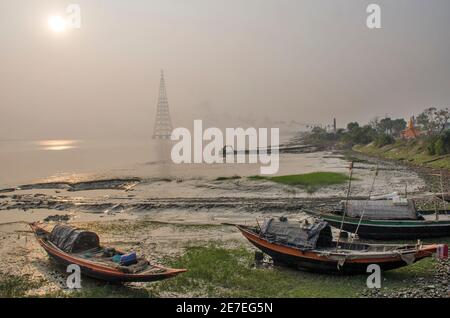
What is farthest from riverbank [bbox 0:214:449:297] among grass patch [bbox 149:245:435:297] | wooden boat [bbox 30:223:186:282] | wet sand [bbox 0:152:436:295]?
wooden boat [bbox 30:223:186:282]

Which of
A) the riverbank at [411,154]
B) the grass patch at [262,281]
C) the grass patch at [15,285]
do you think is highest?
the riverbank at [411,154]

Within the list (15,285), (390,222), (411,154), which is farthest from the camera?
(411,154)

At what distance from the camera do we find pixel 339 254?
16.7 m

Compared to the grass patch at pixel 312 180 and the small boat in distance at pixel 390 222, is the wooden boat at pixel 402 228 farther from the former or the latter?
the grass patch at pixel 312 180

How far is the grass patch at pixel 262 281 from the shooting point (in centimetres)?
1568

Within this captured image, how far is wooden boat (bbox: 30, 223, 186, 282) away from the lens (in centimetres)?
1560

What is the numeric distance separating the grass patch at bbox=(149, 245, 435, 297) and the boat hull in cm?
32

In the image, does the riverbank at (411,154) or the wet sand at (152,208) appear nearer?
the wet sand at (152,208)

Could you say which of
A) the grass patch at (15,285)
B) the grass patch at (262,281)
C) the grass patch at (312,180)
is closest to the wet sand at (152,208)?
the grass patch at (15,285)

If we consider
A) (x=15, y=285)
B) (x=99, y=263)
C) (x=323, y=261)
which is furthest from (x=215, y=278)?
(x=15, y=285)

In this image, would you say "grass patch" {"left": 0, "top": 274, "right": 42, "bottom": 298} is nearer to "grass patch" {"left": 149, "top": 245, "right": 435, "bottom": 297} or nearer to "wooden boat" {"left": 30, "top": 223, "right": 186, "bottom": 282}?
"wooden boat" {"left": 30, "top": 223, "right": 186, "bottom": 282}

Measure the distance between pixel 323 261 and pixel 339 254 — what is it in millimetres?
789

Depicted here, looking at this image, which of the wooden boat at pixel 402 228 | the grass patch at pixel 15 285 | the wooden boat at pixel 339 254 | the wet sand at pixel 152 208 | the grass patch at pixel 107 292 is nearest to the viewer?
the grass patch at pixel 107 292

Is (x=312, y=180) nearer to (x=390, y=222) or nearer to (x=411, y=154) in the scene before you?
(x=390, y=222)
